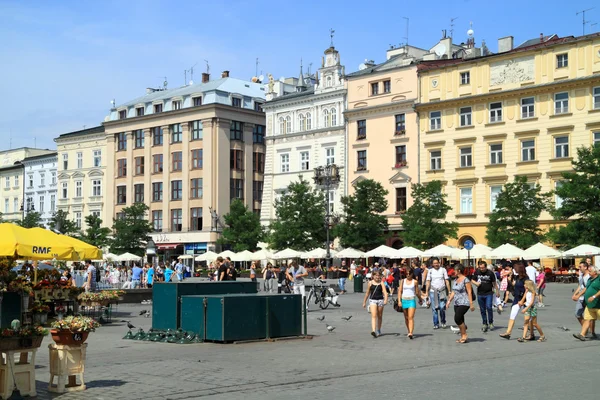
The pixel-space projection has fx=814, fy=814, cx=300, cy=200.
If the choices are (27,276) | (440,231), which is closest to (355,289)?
(440,231)

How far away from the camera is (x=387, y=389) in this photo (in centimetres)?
1072

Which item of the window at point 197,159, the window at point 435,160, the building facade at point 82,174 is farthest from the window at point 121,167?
the window at point 435,160

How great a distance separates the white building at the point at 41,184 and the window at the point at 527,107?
189ft

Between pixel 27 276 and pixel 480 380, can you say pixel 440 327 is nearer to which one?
pixel 480 380

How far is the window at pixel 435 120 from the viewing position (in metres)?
60.7

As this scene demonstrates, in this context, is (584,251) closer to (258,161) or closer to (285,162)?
(285,162)

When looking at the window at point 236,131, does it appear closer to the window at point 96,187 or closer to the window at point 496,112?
the window at point 96,187

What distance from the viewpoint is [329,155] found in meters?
68.6

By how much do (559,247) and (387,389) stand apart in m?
41.0

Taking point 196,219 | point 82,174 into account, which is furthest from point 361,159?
point 82,174

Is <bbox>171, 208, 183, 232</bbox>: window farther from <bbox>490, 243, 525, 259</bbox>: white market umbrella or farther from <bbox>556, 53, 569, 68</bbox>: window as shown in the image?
<bbox>490, 243, 525, 259</bbox>: white market umbrella

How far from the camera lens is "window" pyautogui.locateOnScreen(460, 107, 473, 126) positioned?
193ft

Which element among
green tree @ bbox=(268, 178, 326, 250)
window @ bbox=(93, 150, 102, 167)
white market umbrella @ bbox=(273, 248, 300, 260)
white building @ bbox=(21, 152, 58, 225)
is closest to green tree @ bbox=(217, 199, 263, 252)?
green tree @ bbox=(268, 178, 326, 250)

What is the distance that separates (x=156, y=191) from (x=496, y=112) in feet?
126
